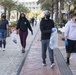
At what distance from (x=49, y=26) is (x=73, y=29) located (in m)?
0.73

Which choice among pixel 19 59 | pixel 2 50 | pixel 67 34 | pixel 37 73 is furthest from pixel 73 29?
pixel 2 50

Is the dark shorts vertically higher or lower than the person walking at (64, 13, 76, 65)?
lower

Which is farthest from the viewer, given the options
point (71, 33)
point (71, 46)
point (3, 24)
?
point (3, 24)

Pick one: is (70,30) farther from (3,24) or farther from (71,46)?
(3,24)

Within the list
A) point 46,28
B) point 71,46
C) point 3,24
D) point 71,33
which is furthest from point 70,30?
point 3,24

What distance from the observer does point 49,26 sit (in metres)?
9.43

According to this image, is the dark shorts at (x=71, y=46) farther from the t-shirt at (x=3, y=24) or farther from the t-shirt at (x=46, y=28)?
the t-shirt at (x=3, y=24)

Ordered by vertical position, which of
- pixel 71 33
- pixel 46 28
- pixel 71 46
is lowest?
pixel 71 46

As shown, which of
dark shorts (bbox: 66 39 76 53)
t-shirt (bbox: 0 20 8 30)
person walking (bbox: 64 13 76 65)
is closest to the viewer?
person walking (bbox: 64 13 76 65)

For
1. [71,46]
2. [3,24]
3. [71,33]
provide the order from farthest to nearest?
1. [3,24]
2. [71,46]
3. [71,33]

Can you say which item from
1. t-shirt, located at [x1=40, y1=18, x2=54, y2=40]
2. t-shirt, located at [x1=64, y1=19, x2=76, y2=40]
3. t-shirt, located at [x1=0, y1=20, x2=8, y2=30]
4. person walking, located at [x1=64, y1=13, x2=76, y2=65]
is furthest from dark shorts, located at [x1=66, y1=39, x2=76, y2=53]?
t-shirt, located at [x1=0, y1=20, x2=8, y2=30]

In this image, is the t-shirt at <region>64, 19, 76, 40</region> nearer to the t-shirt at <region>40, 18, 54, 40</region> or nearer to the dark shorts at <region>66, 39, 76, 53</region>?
the dark shorts at <region>66, 39, 76, 53</region>

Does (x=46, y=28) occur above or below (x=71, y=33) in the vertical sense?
above

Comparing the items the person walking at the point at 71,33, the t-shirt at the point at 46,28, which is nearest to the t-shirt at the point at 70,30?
the person walking at the point at 71,33
